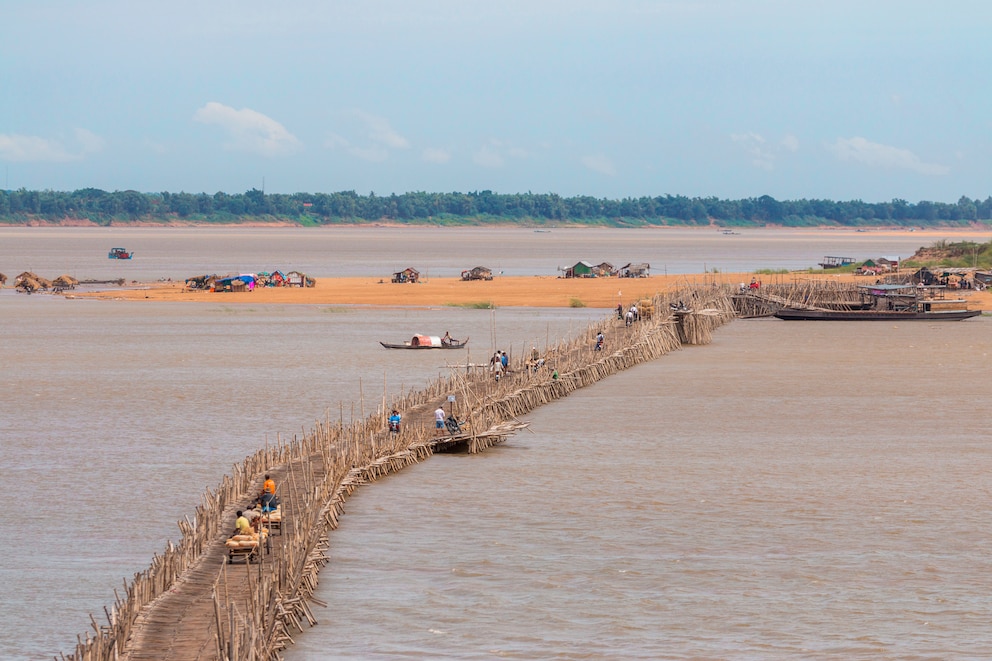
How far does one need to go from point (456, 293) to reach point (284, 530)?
197 feet

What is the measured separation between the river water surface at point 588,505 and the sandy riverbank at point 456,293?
24.8 m

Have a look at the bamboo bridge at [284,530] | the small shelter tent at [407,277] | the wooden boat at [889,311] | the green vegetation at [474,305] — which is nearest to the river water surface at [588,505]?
the bamboo bridge at [284,530]

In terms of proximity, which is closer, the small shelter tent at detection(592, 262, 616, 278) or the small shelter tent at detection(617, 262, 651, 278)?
the small shelter tent at detection(592, 262, 616, 278)

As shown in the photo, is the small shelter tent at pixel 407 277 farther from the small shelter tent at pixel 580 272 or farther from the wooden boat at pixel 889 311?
the wooden boat at pixel 889 311

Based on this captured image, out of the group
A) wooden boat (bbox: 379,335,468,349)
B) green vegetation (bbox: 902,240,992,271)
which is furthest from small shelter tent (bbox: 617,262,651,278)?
wooden boat (bbox: 379,335,468,349)

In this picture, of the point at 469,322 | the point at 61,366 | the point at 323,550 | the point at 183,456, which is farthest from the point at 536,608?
the point at 469,322

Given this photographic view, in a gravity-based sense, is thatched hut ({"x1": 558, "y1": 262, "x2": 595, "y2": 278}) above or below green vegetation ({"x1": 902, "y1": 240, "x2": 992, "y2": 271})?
below

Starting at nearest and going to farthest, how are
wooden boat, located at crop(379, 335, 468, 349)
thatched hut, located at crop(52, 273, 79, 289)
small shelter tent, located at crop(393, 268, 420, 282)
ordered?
wooden boat, located at crop(379, 335, 468, 349), thatched hut, located at crop(52, 273, 79, 289), small shelter tent, located at crop(393, 268, 420, 282)

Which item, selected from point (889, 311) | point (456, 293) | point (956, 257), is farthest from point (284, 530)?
point (956, 257)

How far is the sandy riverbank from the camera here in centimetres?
7262

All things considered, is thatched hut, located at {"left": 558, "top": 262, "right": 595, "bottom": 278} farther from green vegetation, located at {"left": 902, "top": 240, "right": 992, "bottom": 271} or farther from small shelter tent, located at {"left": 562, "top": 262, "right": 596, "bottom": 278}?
green vegetation, located at {"left": 902, "top": 240, "right": 992, "bottom": 271}

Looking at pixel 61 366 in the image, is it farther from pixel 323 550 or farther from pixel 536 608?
pixel 536 608

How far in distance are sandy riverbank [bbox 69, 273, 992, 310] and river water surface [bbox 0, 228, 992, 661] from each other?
24813 millimetres

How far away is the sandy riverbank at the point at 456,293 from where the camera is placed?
72.6 m
